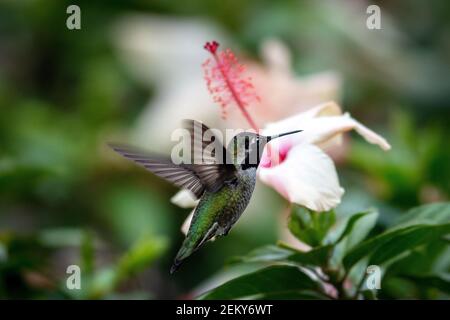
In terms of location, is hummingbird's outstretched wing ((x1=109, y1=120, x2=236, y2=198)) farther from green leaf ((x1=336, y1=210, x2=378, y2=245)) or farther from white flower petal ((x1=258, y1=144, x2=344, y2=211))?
green leaf ((x1=336, y1=210, x2=378, y2=245))

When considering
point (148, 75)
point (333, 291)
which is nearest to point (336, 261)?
point (333, 291)

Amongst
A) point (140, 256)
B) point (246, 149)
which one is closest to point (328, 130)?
point (246, 149)

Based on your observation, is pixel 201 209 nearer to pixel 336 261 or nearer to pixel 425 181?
pixel 336 261

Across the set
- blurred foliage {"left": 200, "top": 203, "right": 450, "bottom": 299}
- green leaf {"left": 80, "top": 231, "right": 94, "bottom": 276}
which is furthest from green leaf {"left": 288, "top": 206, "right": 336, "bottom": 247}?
green leaf {"left": 80, "top": 231, "right": 94, "bottom": 276}

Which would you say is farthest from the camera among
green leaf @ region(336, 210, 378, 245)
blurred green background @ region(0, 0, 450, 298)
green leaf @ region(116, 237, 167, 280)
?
blurred green background @ region(0, 0, 450, 298)

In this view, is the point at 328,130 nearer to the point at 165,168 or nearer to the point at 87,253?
the point at 165,168

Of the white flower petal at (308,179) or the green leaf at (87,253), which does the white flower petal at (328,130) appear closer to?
the white flower petal at (308,179)
